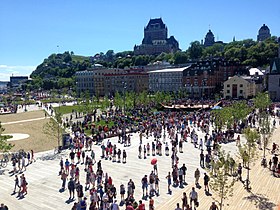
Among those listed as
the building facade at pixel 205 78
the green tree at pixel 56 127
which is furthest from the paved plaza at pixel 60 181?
the building facade at pixel 205 78

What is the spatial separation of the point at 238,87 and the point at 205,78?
42.8ft

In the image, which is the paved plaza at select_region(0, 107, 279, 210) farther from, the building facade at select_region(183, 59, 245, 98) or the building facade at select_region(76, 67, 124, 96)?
the building facade at select_region(76, 67, 124, 96)

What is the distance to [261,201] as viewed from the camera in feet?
57.6

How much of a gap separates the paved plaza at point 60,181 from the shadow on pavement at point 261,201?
2552 millimetres

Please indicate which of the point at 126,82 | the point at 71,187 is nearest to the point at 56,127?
→ the point at 71,187

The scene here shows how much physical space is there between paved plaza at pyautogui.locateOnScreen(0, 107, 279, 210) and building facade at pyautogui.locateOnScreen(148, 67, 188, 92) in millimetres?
74888

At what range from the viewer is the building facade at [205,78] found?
96750 millimetres

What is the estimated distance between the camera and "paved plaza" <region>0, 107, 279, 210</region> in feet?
61.5

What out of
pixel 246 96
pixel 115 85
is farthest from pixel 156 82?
pixel 246 96

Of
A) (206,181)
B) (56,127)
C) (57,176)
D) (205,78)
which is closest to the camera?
(206,181)

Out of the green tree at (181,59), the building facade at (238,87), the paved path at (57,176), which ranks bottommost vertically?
A: the paved path at (57,176)

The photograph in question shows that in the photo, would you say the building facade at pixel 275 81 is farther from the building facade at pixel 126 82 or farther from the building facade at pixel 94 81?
the building facade at pixel 94 81

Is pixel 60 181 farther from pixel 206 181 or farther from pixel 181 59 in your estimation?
pixel 181 59

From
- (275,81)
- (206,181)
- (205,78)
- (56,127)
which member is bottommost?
(206,181)
